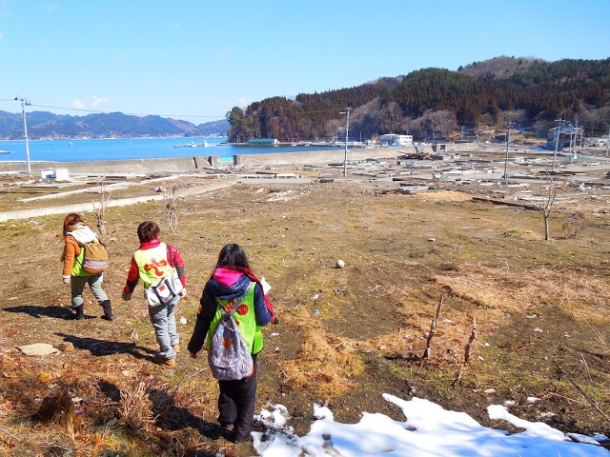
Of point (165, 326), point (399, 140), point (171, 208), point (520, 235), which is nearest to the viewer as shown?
point (165, 326)

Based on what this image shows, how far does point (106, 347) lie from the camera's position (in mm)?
4582

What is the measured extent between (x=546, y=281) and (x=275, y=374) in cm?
542

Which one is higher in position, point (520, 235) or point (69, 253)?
point (69, 253)

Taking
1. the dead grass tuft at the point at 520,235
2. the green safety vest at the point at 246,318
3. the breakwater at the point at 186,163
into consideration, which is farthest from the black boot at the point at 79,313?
the breakwater at the point at 186,163

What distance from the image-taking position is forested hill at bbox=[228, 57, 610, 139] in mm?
111250

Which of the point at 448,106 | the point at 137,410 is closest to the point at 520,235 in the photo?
the point at 137,410

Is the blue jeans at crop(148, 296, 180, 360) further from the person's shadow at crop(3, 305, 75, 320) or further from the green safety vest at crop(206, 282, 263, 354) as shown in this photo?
the person's shadow at crop(3, 305, 75, 320)

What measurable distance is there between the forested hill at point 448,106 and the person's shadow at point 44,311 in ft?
296

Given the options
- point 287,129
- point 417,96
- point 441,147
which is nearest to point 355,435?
point 441,147

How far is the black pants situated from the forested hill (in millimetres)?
91245

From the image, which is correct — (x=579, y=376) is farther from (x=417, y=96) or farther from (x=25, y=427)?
(x=417, y=96)

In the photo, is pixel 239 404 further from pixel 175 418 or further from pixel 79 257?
pixel 79 257

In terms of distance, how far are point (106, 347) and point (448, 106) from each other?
450 feet

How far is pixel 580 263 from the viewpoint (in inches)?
351
